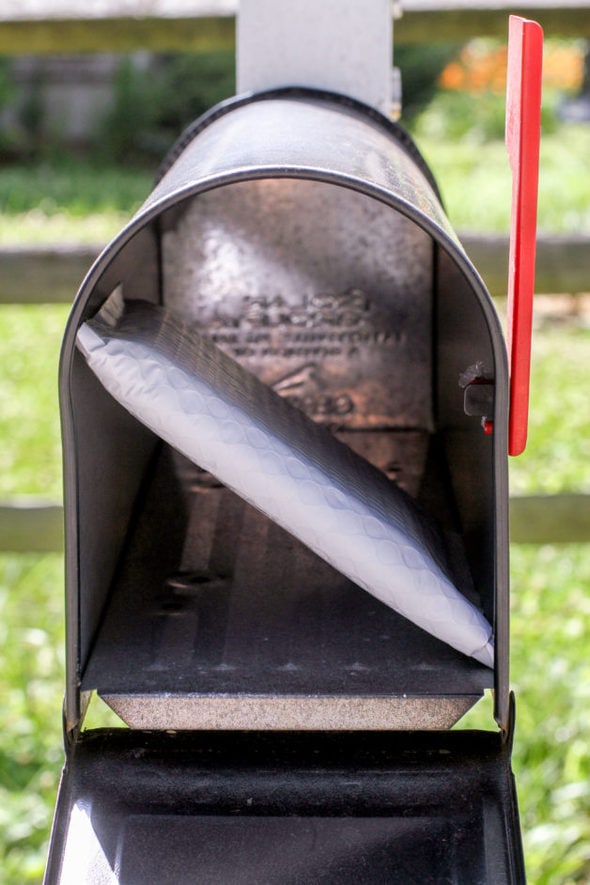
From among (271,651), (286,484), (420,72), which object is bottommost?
(271,651)

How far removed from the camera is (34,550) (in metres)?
2.55

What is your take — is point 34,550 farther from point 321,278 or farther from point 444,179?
point 444,179

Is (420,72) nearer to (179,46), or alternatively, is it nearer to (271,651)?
(179,46)

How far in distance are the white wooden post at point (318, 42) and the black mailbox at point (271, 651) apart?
69 mm

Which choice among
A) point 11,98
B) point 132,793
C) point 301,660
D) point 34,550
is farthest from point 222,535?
point 11,98

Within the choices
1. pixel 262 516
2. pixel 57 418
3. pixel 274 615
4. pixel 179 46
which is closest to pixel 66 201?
pixel 57 418

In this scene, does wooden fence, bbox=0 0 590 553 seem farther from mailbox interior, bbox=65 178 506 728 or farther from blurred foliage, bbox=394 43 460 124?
blurred foliage, bbox=394 43 460 124

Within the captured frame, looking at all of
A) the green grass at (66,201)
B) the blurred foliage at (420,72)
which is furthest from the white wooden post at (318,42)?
the blurred foliage at (420,72)

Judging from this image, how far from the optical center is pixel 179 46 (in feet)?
7.80

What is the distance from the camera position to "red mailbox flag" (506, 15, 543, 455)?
1.00 m

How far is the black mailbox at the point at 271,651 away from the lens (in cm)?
98

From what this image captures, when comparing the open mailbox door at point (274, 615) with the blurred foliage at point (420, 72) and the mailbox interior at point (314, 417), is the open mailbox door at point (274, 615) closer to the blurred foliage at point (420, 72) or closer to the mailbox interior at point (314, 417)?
the mailbox interior at point (314, 417)

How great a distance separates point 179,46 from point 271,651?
1.65 meters

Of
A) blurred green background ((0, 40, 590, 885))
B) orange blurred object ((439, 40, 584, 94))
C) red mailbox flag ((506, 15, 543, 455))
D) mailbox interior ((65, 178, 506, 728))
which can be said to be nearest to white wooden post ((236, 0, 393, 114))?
mailbox interior ((65, 178, 506, 728))
